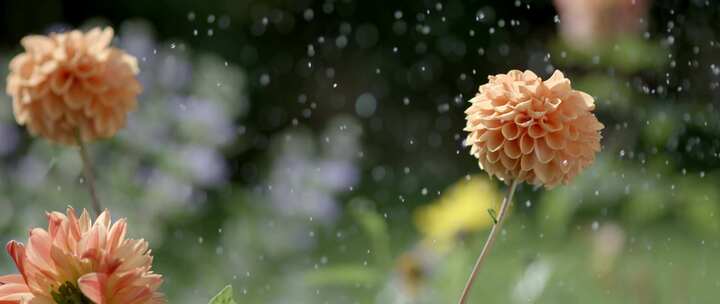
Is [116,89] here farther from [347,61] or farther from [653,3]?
[347,61]

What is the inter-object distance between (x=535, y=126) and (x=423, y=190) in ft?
3.64

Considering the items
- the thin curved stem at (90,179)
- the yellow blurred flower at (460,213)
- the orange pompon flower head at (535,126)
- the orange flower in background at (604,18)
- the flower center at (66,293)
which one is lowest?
the flower center at (66,293)

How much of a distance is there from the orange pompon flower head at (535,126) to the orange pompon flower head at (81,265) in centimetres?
15

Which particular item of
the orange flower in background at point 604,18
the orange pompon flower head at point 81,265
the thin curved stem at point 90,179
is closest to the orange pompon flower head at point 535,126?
the orange pompon flower head at point 81,265

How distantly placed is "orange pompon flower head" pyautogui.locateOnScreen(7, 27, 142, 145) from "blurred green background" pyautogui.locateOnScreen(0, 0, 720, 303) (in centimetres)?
25

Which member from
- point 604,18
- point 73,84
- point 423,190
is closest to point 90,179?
point 73,84

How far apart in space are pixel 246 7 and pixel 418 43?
45 centimetres

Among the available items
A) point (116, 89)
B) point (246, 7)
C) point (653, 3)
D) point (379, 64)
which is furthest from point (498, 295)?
point (246, 7)

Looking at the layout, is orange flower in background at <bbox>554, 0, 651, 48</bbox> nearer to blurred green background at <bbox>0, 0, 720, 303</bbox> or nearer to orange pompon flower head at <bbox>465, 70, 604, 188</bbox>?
blurred green background at <bbox>0, 0, 720, 303</bbox>

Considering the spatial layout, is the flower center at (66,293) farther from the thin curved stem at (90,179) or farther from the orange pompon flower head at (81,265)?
the thin curved stem at (90,179)

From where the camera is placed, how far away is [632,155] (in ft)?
5.54

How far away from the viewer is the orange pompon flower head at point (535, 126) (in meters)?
0.56

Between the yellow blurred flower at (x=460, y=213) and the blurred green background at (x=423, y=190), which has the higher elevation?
the blurred green background at (x=423, y=190)

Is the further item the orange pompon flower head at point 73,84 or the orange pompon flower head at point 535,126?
the orange pompon flower head at point 73,84
